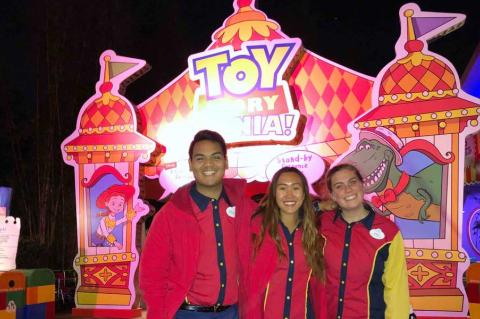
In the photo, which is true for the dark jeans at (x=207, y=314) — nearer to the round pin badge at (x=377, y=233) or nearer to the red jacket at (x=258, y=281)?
the red jacket at (x=258, y=281)

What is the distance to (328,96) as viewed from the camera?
582 cm

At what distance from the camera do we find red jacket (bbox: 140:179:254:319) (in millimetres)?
2477

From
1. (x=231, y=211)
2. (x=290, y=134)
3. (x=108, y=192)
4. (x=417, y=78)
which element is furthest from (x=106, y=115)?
(x=231, y=211)

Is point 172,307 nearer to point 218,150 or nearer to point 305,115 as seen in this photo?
point 218,150

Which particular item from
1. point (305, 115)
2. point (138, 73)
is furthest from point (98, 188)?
point (305, 115)

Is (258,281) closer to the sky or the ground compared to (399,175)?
closer to the ground

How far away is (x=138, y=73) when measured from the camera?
663cm

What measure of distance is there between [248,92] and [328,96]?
91 centimetres

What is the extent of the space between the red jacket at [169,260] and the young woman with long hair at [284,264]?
0.18 m

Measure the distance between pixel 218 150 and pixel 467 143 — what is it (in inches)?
235

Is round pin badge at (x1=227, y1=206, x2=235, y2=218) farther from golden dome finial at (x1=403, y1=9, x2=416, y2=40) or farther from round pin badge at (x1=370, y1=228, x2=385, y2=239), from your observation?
golden dome finial at (x1=403, y1=9, x2=416, y2=40)

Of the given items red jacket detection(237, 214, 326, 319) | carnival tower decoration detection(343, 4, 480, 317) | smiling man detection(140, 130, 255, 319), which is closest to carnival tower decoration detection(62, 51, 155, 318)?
carnival tower decoration detection(343, 4, 480, 317)

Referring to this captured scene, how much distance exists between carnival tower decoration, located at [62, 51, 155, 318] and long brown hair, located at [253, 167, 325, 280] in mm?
3815

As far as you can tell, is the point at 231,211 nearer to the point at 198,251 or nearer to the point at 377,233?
the point at 198,251
